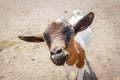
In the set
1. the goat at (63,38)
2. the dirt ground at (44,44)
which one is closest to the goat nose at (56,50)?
the goat at (63,38)

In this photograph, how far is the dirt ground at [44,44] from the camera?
220 inches

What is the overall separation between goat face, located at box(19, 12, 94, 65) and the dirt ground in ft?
6.79

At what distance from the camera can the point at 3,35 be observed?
7.80 metres

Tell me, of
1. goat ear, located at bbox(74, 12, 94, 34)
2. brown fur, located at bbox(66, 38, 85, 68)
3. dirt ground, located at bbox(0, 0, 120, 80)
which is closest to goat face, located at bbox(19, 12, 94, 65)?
goat ear, located at bbox(74, 12, 94, 34)

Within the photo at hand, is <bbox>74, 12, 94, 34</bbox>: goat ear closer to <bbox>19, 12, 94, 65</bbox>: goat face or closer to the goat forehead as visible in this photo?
<bbox>19, 12, 94, 65</bbox>: goat face

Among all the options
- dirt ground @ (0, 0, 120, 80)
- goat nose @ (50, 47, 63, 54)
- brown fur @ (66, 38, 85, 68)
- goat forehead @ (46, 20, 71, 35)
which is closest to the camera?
goat nose @ (50, 47, 63, 54)

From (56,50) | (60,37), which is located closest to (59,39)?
(60,37)

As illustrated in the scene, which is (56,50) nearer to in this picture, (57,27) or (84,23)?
(57,27)

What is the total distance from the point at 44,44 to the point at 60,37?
3.51 metres

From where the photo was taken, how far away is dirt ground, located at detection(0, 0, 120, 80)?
5594mm

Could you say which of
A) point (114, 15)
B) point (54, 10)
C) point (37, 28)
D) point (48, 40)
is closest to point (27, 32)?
point (37, 28)

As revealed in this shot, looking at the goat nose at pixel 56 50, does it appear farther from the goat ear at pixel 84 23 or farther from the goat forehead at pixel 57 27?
the goat ear at pixel 84 23

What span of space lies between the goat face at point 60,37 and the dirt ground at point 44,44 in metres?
2.07

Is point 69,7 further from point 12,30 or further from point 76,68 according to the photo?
point 76,68
